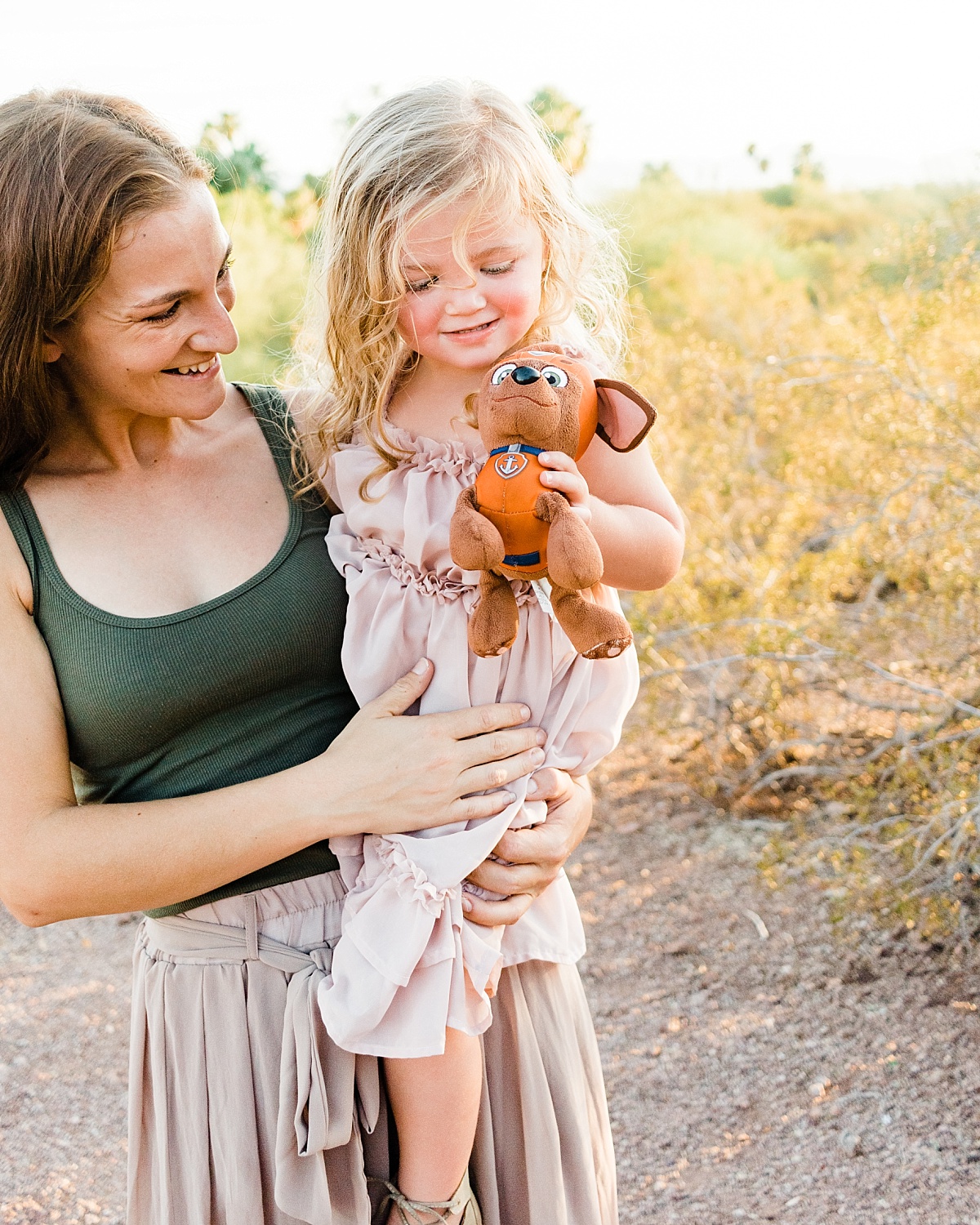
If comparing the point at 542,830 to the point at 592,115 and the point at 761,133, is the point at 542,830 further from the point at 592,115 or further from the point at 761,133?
the point at 761,133

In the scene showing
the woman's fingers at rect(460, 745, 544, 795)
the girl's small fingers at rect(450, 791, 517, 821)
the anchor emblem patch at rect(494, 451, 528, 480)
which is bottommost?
the girl's small fingers at rect(450, 791, 517, 821)

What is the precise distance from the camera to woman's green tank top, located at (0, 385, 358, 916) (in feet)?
5.01

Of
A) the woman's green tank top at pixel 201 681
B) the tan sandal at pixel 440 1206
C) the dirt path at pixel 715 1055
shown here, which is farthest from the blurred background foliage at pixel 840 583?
the tan sandal at pixel 440 1206

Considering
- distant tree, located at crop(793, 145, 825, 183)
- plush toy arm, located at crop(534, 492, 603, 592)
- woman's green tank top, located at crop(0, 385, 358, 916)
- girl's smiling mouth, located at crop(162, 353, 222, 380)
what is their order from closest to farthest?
plush toy arm, located at crop(534, 492, 603, 592)
woman's green tank top, located at crop(0, 385, 358, 916)
girl's smiling mouth, located at crop(162, 353, 222, 380)
distant tree, located at crop(793, 145, 825, 183)

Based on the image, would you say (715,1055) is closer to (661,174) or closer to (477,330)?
(477,330)

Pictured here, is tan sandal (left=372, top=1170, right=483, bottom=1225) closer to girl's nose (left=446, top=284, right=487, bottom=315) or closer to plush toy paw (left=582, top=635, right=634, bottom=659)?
plush toy paw (left=582, top=635, right=634, bottom=659)

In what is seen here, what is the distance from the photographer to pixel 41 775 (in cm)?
146

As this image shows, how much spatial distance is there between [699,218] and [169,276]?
1079cm

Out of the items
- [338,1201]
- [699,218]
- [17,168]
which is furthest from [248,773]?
[699,218]

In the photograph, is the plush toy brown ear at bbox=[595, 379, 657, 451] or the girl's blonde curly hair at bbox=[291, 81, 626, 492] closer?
the plush toy brown ear at bbox=[595, 379, 657, 451]

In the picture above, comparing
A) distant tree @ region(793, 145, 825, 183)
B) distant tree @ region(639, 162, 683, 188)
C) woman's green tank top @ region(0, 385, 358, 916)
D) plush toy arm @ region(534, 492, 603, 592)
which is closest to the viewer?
plush toy arm @ region(534, 492, 603, 592)

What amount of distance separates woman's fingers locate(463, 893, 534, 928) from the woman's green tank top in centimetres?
22

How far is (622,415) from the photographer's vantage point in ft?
4.83

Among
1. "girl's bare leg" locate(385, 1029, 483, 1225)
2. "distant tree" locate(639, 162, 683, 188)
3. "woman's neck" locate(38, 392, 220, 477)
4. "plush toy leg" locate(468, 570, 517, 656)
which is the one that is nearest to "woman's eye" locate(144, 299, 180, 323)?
"woman's neck" locate(38, 392, 220, 477)
